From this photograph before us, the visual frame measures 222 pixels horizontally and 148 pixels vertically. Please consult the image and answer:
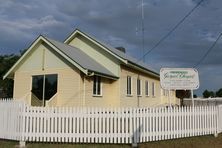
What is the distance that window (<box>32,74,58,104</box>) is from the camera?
20031 mm

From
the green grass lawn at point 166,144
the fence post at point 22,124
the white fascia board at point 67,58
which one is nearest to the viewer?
the green grass lawn at point 166,144

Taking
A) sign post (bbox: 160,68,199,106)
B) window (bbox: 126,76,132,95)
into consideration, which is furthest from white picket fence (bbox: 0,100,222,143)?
window (bbox: 126,76,132,95)

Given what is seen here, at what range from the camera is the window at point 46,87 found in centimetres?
2003

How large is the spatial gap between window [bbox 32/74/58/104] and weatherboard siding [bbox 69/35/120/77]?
399cm

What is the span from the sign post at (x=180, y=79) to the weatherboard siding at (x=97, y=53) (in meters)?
5.54

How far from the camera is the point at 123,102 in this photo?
22812mm

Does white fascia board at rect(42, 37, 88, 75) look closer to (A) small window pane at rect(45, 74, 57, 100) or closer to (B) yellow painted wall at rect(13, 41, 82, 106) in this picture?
(B) yellow painted wall at rect(13, 41, 82, 106)

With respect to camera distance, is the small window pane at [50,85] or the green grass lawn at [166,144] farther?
the small window pane at [50,85]

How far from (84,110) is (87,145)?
1.32 m

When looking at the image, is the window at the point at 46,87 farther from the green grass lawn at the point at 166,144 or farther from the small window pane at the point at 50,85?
the green grass lawn at the point at 166,144

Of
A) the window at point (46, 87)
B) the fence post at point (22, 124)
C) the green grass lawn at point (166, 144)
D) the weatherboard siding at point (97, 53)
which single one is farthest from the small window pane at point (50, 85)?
the fence post at point (22, 124)

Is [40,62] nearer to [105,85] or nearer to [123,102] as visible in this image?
[105,85]

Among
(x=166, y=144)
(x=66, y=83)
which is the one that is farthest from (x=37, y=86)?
(x=166, y=144)

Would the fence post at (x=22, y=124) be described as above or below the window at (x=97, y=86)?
below
